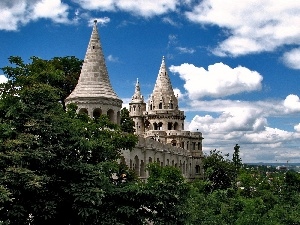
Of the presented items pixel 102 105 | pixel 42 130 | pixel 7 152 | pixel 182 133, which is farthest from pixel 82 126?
pixel 182 133

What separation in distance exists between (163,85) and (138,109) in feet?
15.2

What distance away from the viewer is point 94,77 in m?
24.8

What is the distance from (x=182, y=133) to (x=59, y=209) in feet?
141

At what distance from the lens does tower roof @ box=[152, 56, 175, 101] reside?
196ft

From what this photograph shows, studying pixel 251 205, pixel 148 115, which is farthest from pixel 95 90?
pixel 148 115

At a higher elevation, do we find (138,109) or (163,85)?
(163,85)

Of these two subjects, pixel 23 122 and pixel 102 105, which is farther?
pixel 102 105

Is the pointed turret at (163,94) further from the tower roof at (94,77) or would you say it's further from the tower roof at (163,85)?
the tower roof at (94,77)

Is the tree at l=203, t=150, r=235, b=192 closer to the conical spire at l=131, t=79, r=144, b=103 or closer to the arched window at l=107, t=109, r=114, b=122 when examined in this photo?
the conical spire at l=131, t=79, r=144, b=103

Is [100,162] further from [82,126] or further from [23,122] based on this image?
[23,122]

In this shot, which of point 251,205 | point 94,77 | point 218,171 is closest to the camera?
point 251,205

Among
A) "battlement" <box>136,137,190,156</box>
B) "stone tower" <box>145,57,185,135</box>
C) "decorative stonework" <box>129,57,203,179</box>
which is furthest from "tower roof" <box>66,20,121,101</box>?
"stone tower" <box>145,57,185,135</box>

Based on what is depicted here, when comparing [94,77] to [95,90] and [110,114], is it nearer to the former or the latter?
[95,90]

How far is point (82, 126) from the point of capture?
621 inches
